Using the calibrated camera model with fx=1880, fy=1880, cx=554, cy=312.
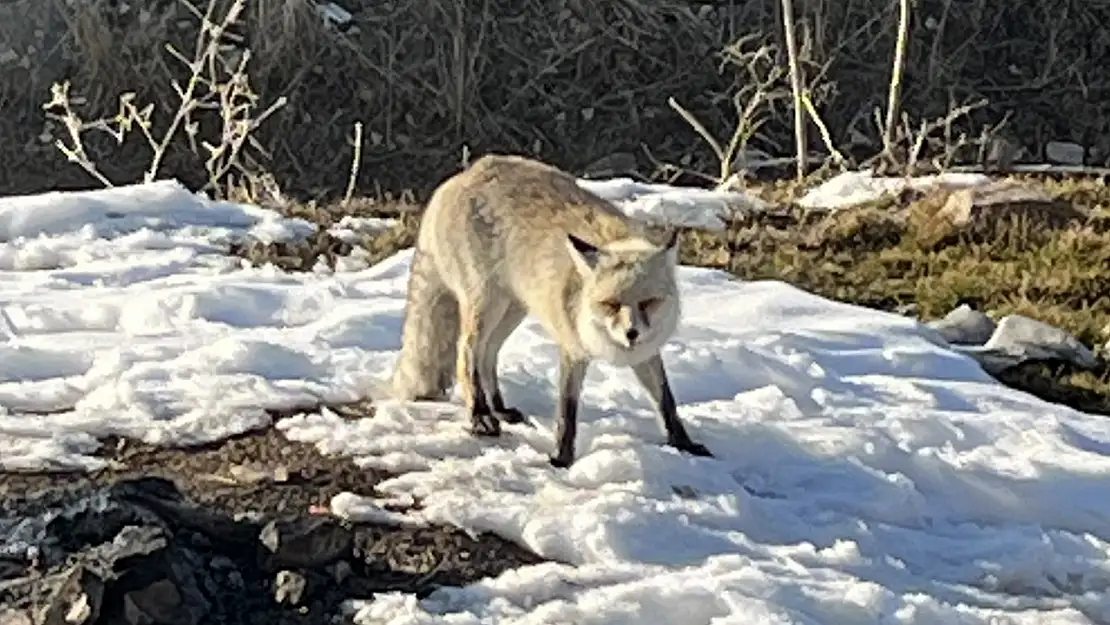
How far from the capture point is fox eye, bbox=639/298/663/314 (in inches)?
205

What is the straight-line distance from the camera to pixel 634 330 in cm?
517

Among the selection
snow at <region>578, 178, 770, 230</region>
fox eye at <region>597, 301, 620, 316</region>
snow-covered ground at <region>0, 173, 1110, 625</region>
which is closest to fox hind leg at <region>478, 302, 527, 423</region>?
snow-covered ground at <region>0, 173, 1110, 625</region>

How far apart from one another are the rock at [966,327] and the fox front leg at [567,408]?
252cm

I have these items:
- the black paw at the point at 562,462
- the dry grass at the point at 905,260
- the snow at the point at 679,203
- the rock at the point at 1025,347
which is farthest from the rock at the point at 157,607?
the snow at the point at 679,203

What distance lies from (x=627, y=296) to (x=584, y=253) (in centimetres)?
18

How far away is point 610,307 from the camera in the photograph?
5223 mm

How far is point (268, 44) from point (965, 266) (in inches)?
326

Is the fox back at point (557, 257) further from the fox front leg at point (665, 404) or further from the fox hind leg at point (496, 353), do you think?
the fox front leg at point (665, 404)

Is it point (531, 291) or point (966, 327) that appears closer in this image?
point (531, 291)

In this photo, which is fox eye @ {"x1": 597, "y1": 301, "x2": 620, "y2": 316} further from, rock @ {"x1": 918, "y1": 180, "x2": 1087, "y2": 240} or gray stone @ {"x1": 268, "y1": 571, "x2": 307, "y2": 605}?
rock @ {"x1": 918, "y1": 180, "x2": 1087, "y2": 240}

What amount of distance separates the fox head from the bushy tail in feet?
3.05

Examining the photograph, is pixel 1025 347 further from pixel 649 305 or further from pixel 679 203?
pixel 679 203

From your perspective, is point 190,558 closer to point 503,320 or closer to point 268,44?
point 503,320

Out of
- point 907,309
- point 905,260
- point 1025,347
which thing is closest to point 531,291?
point 1025,347
